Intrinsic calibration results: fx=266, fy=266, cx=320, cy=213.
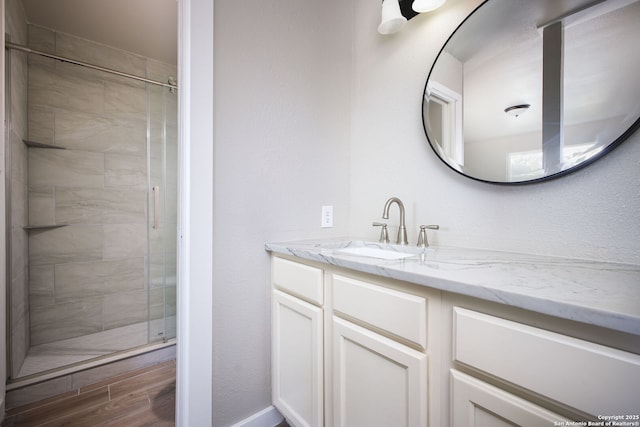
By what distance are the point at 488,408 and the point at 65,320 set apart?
2756 mm

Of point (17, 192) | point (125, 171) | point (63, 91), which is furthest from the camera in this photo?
point (125, 171)

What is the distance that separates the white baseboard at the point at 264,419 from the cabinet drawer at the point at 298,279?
60 cm

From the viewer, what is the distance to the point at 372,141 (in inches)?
58.6

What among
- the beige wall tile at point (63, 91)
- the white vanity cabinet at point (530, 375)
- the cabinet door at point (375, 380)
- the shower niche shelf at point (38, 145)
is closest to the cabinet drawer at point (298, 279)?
the cabinet door at point (375, 380)

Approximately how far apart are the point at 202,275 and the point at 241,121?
670 millimetres

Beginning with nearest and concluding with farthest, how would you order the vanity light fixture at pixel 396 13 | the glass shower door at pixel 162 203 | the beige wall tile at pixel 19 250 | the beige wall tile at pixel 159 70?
the vanity light fixture at pixel 396 13, the beige wall tile at pixel 19 250, the glass shower door at pixel 162 203, the beige wall tile at pixel 159 70

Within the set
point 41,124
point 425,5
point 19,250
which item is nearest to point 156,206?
point 19,250

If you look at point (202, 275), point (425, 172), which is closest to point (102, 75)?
point (202, 275)

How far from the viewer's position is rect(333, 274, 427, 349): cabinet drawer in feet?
2.27

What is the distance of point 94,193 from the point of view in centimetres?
216

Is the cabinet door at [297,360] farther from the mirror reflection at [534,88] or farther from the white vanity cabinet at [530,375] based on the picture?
the mirror reflection at [534,88]

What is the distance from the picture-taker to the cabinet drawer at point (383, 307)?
693 mm

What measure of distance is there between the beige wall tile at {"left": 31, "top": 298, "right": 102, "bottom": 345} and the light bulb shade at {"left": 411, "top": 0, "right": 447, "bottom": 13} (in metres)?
2.93

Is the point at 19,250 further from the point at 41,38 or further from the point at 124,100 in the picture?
the point at 41,38
